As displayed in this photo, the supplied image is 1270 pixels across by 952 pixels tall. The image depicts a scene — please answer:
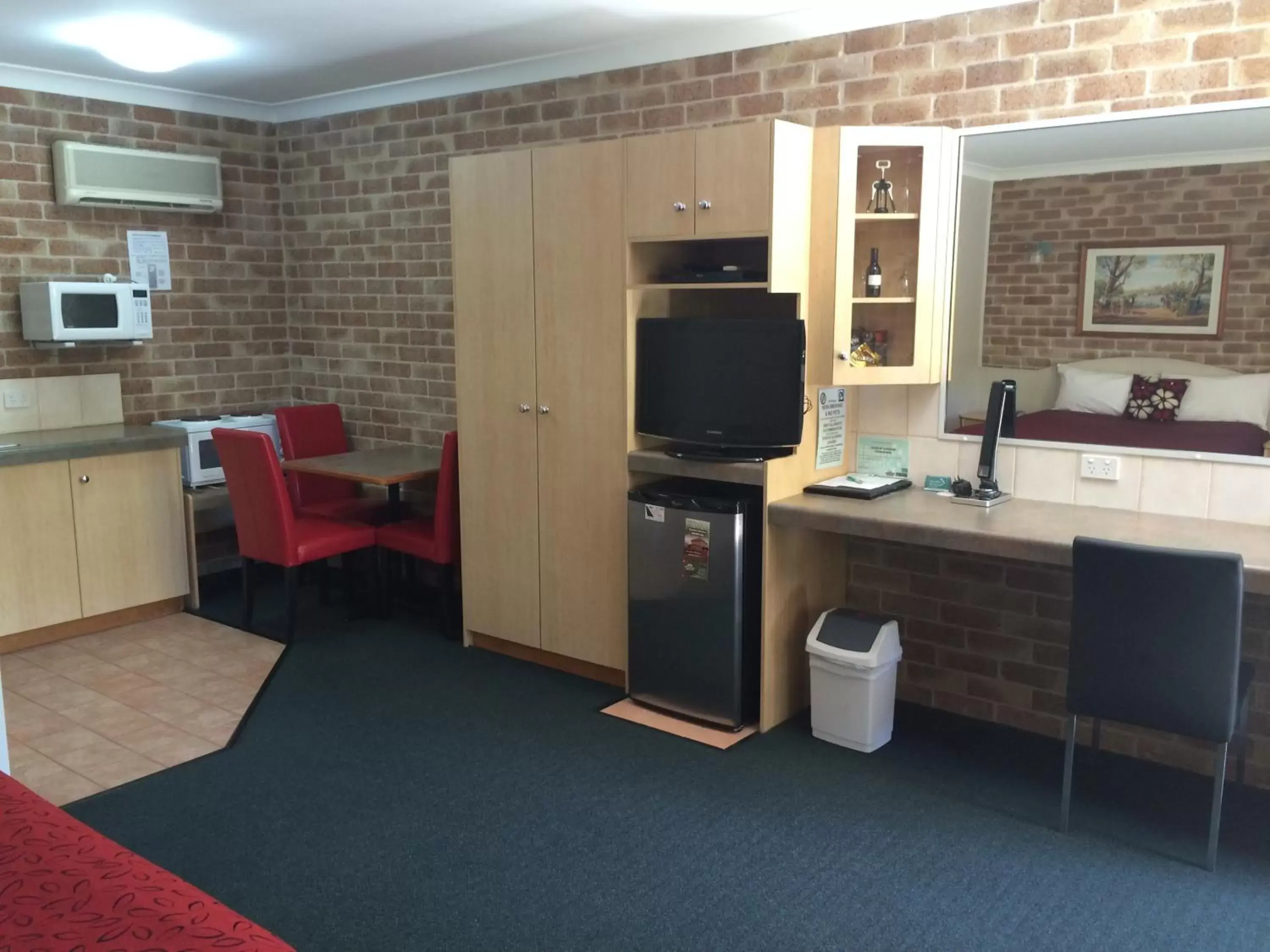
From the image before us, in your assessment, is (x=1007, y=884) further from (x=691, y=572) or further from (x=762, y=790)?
(x=691, y=572)

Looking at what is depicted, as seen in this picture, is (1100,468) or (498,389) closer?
(1100,468)

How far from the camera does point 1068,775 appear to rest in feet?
9.66

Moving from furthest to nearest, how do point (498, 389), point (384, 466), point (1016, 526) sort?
point (384, 466), point (498, 389), point (1016, 526)

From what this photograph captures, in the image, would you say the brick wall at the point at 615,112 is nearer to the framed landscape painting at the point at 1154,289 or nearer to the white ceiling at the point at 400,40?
the white ceiling at the point at 400,40

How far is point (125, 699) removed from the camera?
13.3 ft

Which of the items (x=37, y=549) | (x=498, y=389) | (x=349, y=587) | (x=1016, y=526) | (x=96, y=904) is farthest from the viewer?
(x=349, y=587)

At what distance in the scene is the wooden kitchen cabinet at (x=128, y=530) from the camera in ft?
15.5

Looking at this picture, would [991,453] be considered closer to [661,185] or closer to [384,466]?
[661,185]

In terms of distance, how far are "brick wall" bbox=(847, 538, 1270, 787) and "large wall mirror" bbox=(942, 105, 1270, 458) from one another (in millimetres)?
503

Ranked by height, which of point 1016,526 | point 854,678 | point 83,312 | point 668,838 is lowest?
point 668,838

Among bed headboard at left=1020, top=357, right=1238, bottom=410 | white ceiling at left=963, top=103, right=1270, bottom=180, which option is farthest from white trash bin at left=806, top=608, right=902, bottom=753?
white ceiling at left=963, top=103, right=1270, bottom=180

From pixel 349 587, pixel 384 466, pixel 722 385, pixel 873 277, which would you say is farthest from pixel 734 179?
pixel 349 587

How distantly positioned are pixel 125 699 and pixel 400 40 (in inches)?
112

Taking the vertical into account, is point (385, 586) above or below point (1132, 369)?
below
